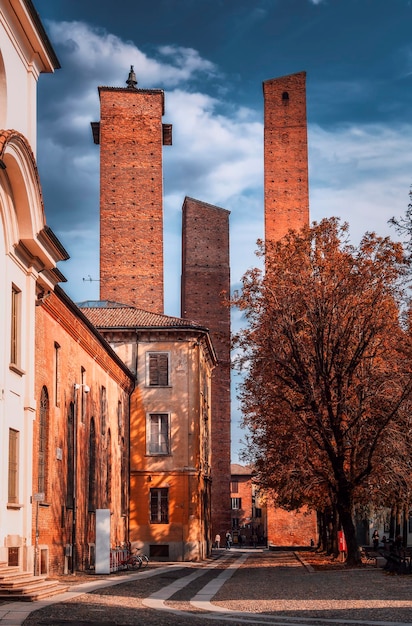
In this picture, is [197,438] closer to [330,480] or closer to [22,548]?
[330,480]

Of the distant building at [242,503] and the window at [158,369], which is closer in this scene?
the window at [158,369]

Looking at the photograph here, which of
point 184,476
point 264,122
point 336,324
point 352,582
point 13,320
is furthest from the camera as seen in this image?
point 264,122

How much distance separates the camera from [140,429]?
4325 cm

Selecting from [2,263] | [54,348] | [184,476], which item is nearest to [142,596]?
[2,263]

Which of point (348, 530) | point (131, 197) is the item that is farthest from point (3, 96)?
point (131, 197)

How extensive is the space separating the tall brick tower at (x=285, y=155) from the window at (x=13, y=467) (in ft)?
135

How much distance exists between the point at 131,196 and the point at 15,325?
34269 millimetres

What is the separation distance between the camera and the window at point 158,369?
43594 mm

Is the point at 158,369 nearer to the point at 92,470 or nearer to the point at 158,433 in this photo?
the point at 158,433

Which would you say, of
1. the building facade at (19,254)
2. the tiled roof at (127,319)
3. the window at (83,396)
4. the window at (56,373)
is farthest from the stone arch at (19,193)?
the tiled roof at (127,319)

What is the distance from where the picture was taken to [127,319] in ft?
146

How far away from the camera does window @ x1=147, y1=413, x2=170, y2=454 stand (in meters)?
43.1

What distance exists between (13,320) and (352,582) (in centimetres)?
907

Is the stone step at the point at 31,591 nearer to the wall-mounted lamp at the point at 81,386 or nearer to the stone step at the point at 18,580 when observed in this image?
the stone step at the point at 18,580
